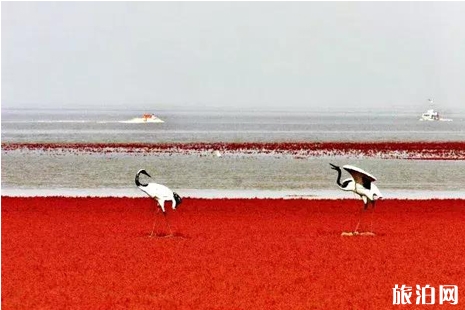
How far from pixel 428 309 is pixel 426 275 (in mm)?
2504

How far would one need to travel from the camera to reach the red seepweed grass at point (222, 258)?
40.5 feet

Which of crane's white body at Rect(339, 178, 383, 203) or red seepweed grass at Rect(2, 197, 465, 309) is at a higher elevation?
crane's white body at Rect(339, 178, 383, 203)

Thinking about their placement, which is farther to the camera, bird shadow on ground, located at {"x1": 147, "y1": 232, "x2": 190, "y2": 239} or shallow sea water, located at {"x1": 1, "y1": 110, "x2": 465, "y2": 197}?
shallow sea water, located at {"x1": 1, "y1": 110, "x2": 465, "y2": 197}

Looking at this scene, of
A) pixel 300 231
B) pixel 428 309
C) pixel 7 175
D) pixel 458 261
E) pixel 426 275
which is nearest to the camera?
pixel 428 309

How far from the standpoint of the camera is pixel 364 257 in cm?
1599

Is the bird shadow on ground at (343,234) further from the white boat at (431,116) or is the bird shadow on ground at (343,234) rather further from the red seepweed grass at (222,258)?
the white boat at (431,116)

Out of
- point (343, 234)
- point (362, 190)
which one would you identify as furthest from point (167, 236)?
point (362, 190)

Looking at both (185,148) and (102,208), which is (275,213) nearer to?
(102,208)

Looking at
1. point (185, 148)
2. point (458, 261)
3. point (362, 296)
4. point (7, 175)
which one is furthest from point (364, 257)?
point (185, 148)

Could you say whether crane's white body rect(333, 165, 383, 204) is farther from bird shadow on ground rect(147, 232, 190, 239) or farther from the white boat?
the white boat

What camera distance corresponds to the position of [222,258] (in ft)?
51.5

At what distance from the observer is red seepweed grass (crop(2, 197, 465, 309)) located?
40.5 ft

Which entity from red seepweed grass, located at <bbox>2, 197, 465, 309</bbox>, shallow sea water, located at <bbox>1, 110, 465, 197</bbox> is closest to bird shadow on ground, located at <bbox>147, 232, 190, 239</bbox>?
red seepweed grass, located at <bbox>2, 197, 465, 309</bbox>

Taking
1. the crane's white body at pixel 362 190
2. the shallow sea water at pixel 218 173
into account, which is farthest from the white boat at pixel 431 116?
the crane's white body at pixel 362 190
